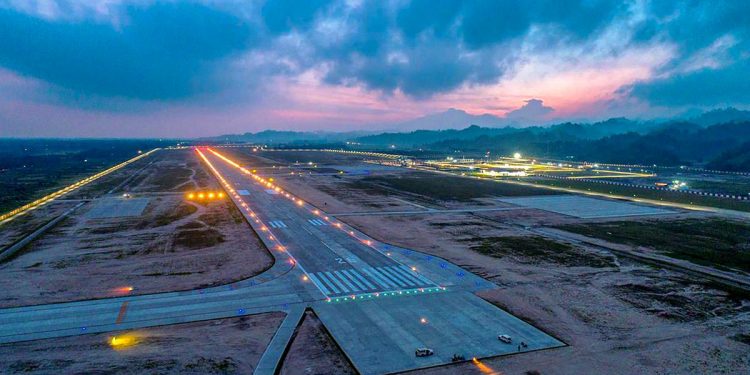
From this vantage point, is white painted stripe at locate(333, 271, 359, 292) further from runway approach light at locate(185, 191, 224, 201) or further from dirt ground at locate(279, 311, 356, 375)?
runway approach light at locate(185, 191, 224, 201)

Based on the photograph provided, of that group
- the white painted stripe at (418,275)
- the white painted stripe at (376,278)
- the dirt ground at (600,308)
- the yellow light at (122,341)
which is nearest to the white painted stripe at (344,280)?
the white painted stripe at (376,278)

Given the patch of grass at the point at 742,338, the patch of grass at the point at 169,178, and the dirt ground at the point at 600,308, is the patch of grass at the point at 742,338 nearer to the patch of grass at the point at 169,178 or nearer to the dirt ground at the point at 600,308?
the dirt ground at the point at 600,308

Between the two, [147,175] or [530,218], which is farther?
[147,175]

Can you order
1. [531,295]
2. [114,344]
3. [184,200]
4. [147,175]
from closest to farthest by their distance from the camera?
[114,344] < [531,295] < [184,200] < [147,175]

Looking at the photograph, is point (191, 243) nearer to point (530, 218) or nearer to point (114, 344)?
point (114, 344)

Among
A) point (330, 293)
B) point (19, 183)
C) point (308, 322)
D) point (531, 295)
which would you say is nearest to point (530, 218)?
point (531, 295)

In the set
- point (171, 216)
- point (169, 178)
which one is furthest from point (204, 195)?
point (169, 178)

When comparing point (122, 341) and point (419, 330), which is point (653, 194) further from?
point (122, 341)
